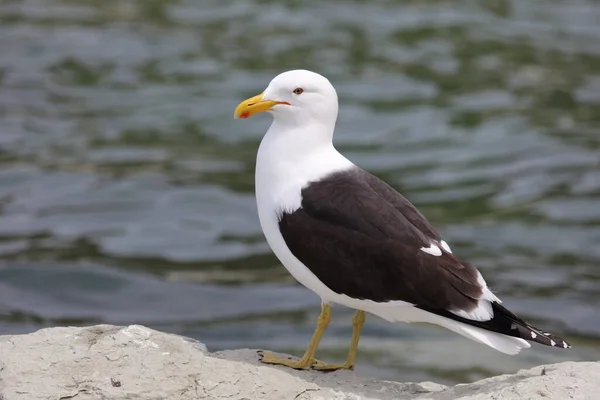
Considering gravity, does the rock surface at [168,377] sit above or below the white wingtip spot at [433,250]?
below

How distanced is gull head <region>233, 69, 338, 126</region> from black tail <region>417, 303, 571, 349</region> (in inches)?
55.4

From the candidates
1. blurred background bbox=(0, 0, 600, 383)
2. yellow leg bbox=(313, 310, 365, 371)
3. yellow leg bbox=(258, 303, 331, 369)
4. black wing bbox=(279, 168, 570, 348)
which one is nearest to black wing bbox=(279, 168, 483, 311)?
black wing bbox=(279, 168, 570, 348)

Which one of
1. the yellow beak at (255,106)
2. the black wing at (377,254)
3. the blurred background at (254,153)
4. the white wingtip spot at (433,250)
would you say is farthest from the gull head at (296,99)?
the blurred background at (254,153)

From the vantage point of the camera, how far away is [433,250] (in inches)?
261

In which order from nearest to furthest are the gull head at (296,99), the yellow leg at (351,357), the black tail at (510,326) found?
the black tail at (510,326) → the yellow leg at (351,357) → the gull head at (296,99)

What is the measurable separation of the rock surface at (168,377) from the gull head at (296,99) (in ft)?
4.78

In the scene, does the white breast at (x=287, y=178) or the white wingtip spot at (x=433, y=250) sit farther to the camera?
the white breast at (x=287, y=178)

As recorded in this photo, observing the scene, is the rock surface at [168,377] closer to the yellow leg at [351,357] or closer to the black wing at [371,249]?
the yellow leg at [351,357]

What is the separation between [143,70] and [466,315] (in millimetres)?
14491

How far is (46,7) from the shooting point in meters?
22.6

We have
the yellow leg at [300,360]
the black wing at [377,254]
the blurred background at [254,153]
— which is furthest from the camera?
the blurred background at [254,153]

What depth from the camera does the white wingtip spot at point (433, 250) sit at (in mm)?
6613

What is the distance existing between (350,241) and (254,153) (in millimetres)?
10237

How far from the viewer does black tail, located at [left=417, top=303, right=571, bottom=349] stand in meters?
6.38
